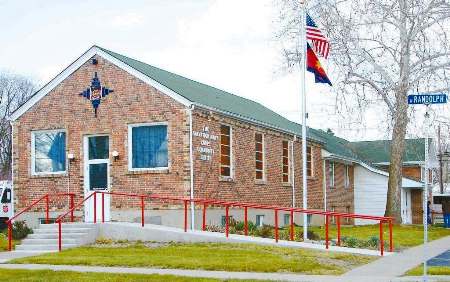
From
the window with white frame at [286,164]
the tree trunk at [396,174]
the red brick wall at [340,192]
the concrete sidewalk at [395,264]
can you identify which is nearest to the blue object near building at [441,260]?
the concrete sidewalk at [395,264]

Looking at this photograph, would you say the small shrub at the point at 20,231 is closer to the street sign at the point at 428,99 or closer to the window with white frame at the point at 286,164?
the window with white frame at the point at 286,164

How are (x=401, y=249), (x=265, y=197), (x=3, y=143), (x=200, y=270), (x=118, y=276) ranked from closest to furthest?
(x=118, y=276) → (x=200, y=270) → (x=401, y=249) → (x=265, y=197) → (x=3, y=143)

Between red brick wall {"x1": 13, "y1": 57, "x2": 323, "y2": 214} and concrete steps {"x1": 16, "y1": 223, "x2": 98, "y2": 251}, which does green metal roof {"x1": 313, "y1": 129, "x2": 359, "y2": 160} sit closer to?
red brick wall {"x1": 13, "y1": 57, "x2": 323, "y2": 214}

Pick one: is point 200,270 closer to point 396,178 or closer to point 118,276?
point 118,276

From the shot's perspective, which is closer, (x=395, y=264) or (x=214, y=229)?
(x=395, y=264)

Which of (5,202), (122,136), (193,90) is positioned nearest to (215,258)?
(122,136)

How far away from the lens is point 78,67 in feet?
87.5

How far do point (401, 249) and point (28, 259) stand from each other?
34.4 ft

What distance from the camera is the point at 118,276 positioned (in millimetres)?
14711

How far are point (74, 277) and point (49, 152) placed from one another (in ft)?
43.3

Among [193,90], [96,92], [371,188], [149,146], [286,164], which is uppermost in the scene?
[193,90]

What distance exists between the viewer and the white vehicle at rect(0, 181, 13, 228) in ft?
115

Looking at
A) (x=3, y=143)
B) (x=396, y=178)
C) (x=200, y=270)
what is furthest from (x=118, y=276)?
(x=3, y=143)

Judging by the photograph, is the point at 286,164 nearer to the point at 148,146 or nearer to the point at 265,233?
the point at 148,146
